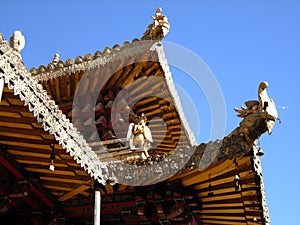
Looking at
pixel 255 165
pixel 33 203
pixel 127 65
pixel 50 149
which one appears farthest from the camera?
pixel 127 65

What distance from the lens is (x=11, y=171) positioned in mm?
8656

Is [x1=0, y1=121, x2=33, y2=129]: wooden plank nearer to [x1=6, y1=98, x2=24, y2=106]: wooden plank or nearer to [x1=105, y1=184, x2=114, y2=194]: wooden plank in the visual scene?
[x1=6, y1=98, x2=24, y2=106]: wooden plank

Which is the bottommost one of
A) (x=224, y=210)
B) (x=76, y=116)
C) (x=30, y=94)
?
(x=224, y=210)

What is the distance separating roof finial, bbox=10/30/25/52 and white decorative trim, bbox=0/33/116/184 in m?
0.45

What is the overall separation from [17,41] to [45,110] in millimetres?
1150

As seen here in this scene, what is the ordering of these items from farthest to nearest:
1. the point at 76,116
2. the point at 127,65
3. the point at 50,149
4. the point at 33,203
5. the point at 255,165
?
the point at 76,116 → the point at 127,65 → the point at 33,203 → the point at 255,165 → the point at 50,149

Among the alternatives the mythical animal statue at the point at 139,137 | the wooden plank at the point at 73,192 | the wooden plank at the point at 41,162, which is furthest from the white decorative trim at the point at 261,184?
the wooden plank at the point at 41,162

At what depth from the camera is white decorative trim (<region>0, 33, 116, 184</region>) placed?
6062 mm

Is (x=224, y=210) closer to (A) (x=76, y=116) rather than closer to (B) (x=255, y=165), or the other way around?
(B) (x=255, y=165)

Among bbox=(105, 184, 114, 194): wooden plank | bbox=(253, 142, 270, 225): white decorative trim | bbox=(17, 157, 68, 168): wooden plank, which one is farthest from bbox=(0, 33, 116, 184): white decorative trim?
bbox=(253, 142, 270, 225): white decorative trim

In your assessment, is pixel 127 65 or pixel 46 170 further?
pixel 127 65

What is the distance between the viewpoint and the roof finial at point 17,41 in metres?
6.98

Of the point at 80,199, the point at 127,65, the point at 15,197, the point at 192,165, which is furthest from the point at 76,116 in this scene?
the point at 192,165

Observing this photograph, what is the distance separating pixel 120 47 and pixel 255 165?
4801mm
